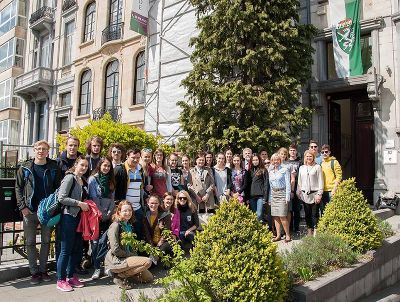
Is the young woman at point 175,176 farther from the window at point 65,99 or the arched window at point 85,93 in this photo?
the window at point 65,99

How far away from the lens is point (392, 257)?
21.1ft

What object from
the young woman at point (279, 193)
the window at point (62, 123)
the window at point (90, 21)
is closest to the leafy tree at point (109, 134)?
the young woman at point (279, 193)

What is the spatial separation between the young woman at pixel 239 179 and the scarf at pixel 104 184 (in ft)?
9.36

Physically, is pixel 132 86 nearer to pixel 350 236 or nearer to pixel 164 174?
pixel 164 174

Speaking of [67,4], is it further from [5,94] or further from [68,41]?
[5,94]

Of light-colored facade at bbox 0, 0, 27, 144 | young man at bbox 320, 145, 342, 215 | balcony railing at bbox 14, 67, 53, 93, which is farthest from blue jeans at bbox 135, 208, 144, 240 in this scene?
light-colored facade at bbox 0, 0, 27, 144

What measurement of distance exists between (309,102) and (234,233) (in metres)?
9.97

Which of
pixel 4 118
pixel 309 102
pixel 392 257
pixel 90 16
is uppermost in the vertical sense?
pixel 90 16

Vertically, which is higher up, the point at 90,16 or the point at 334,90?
the point at 90,16

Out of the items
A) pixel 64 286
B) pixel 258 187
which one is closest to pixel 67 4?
pixel 258 187

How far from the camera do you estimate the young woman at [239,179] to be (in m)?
7.66

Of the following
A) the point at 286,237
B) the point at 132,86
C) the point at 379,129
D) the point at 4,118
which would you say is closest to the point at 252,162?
the point at 286,237

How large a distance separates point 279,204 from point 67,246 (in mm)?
3910

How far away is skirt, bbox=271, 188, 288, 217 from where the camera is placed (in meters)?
7.16
